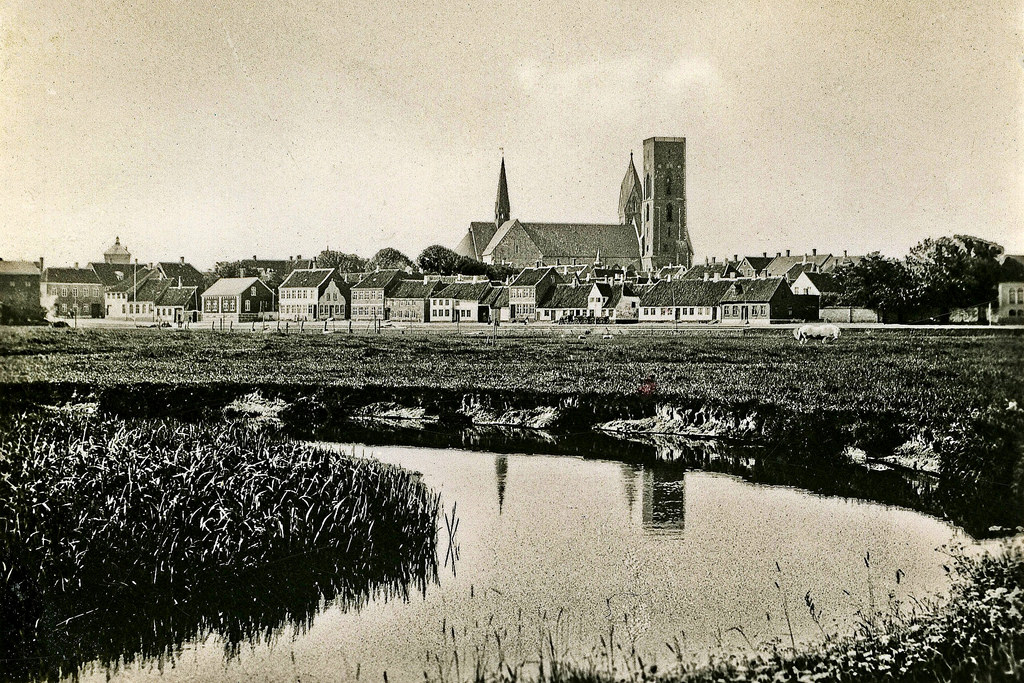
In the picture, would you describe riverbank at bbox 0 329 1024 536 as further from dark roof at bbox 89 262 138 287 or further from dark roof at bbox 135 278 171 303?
dark roof at bbox 89 262 138 287

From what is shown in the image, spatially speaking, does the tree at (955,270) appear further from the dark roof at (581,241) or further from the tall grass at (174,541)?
the dark roof at (581,241)

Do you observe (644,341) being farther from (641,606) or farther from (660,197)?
(641,606)

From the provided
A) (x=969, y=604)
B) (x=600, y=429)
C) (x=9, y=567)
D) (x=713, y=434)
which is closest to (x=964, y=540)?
(x=969, y=604)

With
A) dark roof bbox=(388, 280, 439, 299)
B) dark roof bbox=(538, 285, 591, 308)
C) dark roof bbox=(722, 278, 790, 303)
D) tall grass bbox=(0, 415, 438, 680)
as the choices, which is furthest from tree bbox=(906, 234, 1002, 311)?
dark roof bbox=(538, 285, 591, 308)

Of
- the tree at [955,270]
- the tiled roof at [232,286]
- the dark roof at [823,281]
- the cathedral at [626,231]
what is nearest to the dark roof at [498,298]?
the cathedral at [626,231]

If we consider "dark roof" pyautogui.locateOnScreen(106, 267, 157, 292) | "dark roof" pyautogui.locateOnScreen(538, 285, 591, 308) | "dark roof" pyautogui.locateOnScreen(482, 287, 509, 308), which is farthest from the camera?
"dark roof" pyautogui.locateOnScreen(538, 285, 591, 308)

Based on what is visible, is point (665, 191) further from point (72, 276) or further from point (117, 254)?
point (72, 276)
